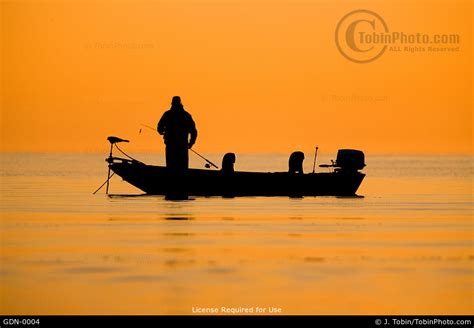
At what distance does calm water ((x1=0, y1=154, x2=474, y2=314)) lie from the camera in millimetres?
13328

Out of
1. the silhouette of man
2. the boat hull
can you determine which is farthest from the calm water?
the boat hull

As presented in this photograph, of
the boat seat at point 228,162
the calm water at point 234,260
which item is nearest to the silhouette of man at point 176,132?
the boat seat at point 228,162

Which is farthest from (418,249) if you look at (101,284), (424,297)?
(101,284)

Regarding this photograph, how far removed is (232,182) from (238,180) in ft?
Answer: 0.65

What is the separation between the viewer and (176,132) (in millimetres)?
30594

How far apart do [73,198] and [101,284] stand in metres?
19.0

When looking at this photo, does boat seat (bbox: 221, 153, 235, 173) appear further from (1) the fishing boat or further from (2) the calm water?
(2) the calm water

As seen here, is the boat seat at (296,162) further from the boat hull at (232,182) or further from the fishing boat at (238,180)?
the boat hull at (232,182)

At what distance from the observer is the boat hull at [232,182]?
1248 inches

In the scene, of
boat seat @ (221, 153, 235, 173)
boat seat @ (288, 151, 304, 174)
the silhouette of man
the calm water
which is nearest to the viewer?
the calm water

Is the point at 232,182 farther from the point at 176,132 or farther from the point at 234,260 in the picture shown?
the point at 234,260

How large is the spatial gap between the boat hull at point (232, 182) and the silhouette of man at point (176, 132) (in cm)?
61

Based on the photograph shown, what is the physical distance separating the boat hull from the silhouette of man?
61 cm

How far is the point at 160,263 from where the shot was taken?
16156 mm
